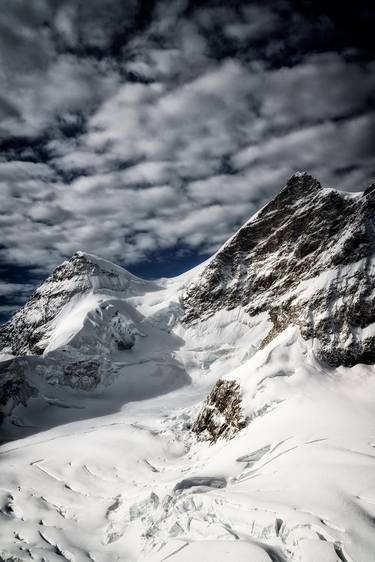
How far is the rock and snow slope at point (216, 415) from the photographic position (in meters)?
14.6

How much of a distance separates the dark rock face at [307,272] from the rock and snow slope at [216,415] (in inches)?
12.1

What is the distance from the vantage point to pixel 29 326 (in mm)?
104500

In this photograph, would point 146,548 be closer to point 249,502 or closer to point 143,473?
point 249,502

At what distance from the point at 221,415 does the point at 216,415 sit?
0.99 metres

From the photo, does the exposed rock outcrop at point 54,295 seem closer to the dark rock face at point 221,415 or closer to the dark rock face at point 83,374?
the dark rock face at point 83,374

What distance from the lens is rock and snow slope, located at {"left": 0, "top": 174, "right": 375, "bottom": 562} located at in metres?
14.6

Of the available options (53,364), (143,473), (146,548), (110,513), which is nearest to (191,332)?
(53,364)

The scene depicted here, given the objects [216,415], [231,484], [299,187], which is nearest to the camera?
[231,484]

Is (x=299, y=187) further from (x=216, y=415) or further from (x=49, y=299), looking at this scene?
(x=216, y=415)

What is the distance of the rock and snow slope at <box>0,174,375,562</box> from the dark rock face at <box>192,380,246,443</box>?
0.62 feet

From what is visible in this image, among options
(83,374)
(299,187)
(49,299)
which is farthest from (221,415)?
(49,299)

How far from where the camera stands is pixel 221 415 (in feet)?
116

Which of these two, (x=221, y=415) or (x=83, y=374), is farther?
(x=83, y=374)

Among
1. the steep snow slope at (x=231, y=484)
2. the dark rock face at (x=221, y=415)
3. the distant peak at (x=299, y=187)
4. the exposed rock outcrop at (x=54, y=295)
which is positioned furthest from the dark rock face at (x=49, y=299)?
the dark rock face at (x=221, y=415)
